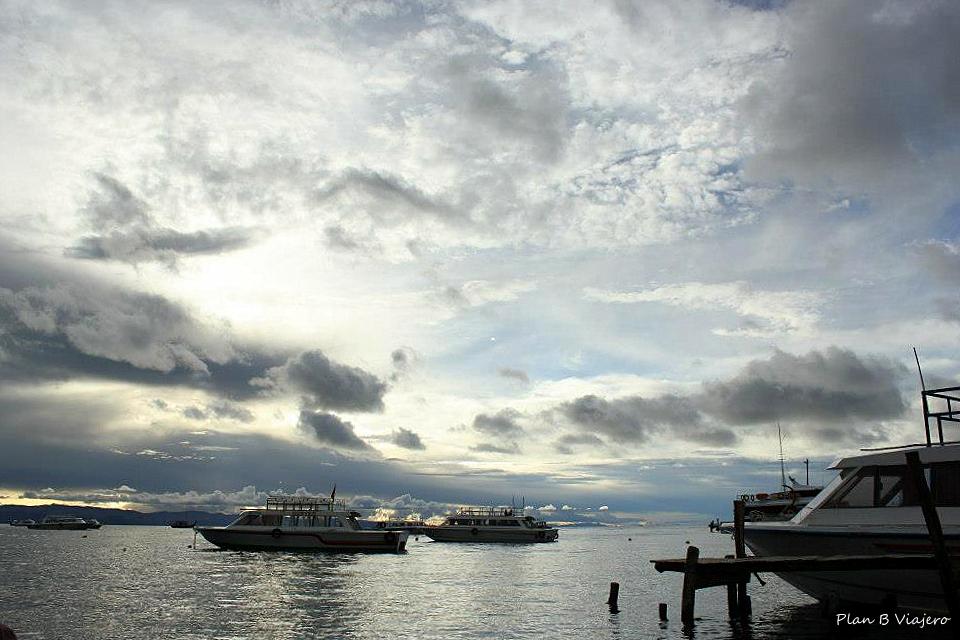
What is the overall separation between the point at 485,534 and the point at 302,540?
4213cm

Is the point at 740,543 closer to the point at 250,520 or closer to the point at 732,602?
the point at 732,602

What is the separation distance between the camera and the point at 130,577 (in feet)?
193

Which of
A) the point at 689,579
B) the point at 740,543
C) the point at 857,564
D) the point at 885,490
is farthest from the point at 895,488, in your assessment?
the point at 689,579

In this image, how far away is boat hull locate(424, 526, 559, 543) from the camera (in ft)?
368

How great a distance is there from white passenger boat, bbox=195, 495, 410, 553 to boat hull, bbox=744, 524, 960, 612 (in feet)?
182

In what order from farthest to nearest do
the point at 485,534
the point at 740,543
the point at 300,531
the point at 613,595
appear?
the point at 485,534, the point at 300,531, the point at 613,595, the point at 740,543

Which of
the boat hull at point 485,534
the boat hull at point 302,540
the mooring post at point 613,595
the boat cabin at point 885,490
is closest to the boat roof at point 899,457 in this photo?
the boat cabin at point 885,490

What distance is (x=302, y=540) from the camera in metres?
75.8

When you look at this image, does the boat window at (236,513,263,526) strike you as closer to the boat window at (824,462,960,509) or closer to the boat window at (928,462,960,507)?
the boat window at (824,462,960,509)

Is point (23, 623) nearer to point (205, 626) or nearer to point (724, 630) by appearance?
point (205, 626)

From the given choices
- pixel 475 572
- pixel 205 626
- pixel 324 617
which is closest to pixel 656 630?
pixel 324 617

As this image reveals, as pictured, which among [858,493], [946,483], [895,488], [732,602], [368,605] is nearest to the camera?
[946,483]

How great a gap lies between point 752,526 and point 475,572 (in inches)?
1539

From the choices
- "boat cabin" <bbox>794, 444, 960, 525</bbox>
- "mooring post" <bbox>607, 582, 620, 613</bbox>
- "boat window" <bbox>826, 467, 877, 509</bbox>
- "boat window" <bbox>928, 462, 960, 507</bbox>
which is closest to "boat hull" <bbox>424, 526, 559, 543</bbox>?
"mooring post" <bbox>607, 582, 620, 613</bbox>
